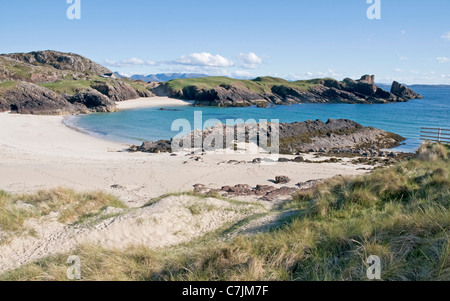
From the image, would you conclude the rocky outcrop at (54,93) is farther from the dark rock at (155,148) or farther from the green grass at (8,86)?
the dark rock at (155,148)

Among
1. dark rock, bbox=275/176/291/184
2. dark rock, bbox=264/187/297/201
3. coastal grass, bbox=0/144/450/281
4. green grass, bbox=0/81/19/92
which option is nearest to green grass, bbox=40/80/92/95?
green grass, bbox=0/81/19/92

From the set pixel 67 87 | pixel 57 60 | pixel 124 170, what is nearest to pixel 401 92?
pixel 67 87

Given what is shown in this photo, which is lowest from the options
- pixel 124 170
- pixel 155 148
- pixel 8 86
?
pixel 124 170

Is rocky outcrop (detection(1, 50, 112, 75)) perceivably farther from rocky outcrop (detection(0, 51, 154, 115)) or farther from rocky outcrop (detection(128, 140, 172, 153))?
rocky outcrop (detection(128, 140, 172, 153))

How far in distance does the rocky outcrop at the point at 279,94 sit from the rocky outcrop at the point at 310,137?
1967 inches

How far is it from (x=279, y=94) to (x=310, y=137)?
70.2 meters

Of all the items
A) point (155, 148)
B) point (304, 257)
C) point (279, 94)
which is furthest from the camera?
point (279, 94)

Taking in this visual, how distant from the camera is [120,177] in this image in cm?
1709

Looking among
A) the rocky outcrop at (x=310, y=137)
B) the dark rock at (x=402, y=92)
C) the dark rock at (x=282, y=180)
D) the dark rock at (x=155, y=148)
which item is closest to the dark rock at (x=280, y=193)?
the dark rock at (x=282, y=180)

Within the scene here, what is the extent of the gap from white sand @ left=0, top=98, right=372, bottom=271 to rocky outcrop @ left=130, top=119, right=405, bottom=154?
4884mm

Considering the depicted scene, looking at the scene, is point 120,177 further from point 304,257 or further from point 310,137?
point 310,137
